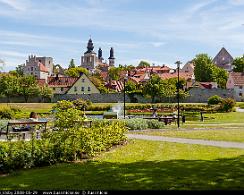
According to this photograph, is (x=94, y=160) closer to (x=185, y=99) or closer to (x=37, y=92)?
(x=185, y=99)

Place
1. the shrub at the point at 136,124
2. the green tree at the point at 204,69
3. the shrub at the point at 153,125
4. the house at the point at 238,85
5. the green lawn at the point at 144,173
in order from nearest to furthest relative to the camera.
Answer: the green lawn at the point at 144,173
the shrub at the point at 136,124
the shrub at the point at 153,125
the house at the point at 238,85
the green tree at the point at 204,69

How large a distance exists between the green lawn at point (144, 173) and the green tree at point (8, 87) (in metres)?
69.0

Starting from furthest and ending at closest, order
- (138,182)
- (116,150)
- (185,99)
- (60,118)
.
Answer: (185,99), (116,150), (60,118), (138,182)

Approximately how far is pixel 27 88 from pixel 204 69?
45.0m

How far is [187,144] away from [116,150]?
141 inches

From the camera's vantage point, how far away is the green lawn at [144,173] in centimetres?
945

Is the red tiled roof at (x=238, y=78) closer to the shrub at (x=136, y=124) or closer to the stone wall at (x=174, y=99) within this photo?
the stone wall at (x=174, y=99)

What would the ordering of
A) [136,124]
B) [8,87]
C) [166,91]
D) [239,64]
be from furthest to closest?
[239,64] → [8,87] → [166,91] → [136,124]

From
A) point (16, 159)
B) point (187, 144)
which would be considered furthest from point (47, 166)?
point (187, 144)

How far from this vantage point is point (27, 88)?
269 feet

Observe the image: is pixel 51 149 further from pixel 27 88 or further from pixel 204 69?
pixel 204 69

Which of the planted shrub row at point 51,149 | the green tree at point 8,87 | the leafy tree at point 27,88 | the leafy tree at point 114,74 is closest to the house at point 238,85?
the leafy tree at point 27,88

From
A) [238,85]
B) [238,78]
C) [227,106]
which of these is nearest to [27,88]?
[238,85]

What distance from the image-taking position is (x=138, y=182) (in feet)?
31.7
